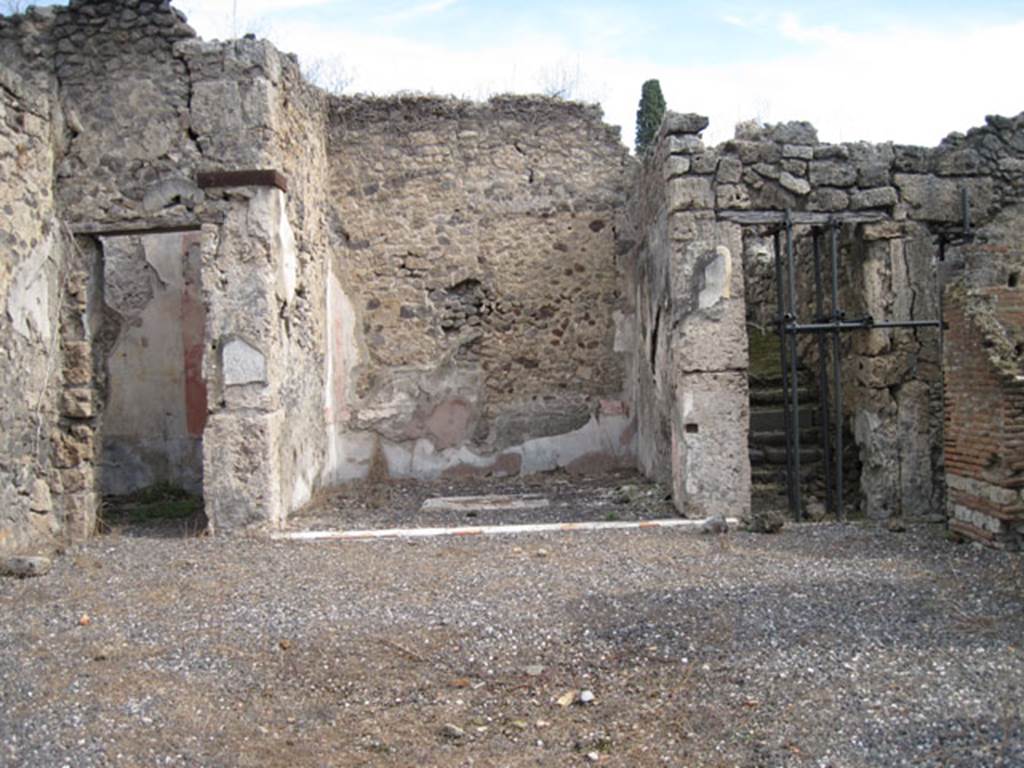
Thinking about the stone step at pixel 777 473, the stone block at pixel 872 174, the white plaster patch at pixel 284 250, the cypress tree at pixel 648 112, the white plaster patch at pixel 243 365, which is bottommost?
the stone step at pixel 777 473

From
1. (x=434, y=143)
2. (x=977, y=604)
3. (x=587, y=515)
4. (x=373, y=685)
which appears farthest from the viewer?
(x=434, y=143)

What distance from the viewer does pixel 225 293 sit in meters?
6.83

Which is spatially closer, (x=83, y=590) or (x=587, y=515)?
(x=83, y=590)

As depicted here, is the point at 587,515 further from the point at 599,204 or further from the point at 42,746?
the point at 42,746

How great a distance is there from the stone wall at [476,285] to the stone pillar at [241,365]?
2506 millimetres

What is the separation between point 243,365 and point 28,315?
149 centimetres

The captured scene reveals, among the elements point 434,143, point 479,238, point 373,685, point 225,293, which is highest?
point 434,143

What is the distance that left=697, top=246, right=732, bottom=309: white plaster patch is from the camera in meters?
6.95

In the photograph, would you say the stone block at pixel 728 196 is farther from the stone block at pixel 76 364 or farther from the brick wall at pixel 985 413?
the stone block at pixel 76 364

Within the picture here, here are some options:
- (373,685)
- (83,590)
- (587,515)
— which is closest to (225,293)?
(83,590)

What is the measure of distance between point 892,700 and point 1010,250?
17.0 ft

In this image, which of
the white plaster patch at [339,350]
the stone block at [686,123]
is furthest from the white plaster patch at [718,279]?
the white plaster patch at [339,350]

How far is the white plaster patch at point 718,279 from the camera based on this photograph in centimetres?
695

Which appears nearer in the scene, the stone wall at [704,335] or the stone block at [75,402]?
the stone block at [75,402]
